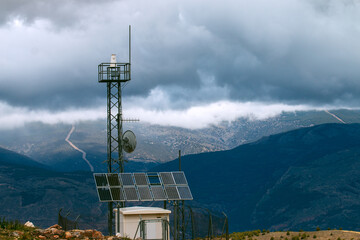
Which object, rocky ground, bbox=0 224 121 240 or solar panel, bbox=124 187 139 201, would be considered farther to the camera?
solar panel, bbox=124 187 139 201

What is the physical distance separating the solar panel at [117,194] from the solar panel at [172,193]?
12.5ft

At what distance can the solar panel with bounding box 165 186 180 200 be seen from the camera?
2088 inches

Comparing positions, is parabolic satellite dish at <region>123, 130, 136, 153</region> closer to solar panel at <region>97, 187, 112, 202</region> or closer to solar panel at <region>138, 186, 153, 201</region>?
solar panel at <region>138, 186, 153, 201</region>

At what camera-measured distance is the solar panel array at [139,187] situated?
52.5 meters

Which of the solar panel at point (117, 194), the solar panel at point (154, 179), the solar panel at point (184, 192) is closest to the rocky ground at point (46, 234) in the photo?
the solar panel at point (117, 194)

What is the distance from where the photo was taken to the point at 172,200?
175ft

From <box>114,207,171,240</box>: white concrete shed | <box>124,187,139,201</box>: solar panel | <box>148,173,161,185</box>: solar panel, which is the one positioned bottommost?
<box>114,207,171,240</box>: white concrete shed

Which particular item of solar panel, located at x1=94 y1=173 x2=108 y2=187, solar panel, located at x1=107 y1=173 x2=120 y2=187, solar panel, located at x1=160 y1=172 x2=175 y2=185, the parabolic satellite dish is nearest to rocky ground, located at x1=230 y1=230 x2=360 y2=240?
solar panel, located at x1=160 y1=172 x2=175 y2=185

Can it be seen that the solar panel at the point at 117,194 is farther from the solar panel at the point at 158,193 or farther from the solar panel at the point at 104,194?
the solar panel at the point at 158,193

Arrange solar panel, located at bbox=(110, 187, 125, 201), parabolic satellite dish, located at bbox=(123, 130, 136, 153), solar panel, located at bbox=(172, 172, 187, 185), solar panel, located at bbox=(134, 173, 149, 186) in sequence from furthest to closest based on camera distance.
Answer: parabolic satellite dish, located at bbox=(123, 130, 136, 153) → solar panel, located at bbox=(172, 172, 187, 185) → solar panel, located at bbox=(134, 173, 149, 186) → solar panel, located at bbox=(110, 187, 125, 201)

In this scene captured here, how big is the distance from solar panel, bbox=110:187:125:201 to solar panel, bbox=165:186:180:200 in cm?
381

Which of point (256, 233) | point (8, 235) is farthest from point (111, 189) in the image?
point (8, 235)

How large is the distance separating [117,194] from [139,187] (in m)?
1.96

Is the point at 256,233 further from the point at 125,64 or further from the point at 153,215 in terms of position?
the point at 125,64
